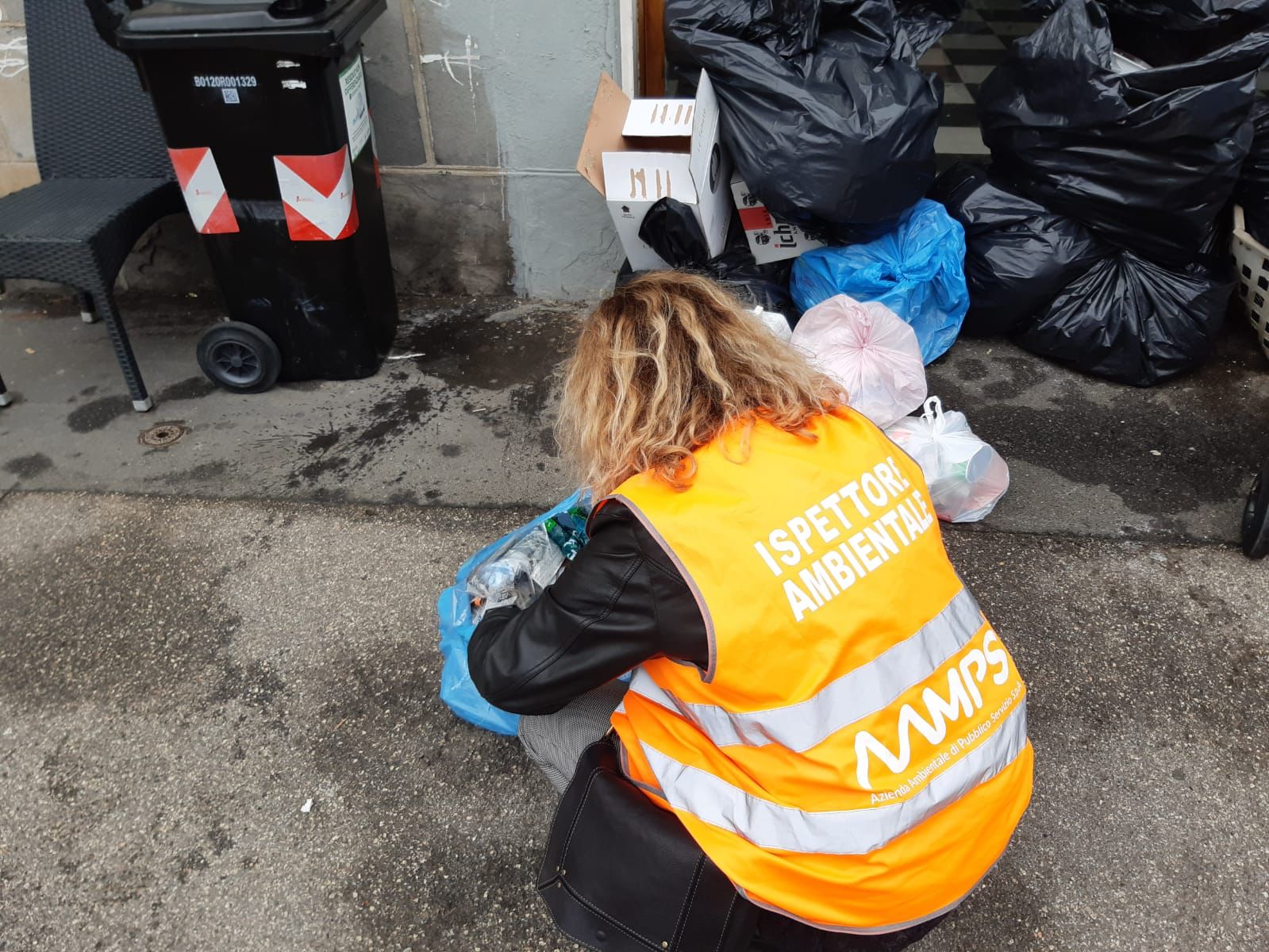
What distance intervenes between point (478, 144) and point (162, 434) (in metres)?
1.53

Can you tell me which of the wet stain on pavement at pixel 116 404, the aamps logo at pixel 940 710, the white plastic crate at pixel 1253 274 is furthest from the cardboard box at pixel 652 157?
the aamps logo at pixel 940 710

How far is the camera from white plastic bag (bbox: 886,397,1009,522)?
2.52 m

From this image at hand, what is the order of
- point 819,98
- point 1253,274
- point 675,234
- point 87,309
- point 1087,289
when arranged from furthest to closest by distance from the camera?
point 87,309 < point 1253,274 < point 1087,289 < point 675,234 < point 819,98

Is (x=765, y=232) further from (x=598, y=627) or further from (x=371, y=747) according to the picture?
(x=598, y=627)

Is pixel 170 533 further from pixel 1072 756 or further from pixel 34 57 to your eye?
pixel 1072 756

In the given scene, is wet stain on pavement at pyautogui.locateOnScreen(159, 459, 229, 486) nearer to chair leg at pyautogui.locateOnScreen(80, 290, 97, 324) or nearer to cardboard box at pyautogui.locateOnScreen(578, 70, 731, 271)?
chair leg at pyautogui.locateOnScreen(80, 290, 97, 324)

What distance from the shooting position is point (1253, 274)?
326 cm

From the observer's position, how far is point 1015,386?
Answer: 3209 millimetres

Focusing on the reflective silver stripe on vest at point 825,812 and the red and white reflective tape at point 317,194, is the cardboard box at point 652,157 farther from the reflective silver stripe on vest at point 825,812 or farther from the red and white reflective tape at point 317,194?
the reflective silver stripe on vest at point 825,812

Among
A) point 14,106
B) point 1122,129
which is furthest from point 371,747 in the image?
point 14,106

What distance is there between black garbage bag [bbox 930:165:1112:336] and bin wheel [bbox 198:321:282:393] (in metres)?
2.44

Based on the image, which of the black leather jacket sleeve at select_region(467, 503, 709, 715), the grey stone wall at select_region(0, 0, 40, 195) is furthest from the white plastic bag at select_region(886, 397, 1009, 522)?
the grey stone wall at select_region(0, 0, 40, 195)

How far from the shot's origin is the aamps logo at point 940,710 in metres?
1.20

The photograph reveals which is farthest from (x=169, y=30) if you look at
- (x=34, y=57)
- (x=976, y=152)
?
(x=976, y=152)
